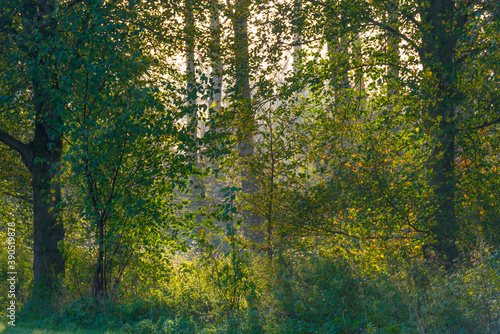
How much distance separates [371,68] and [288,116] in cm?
224

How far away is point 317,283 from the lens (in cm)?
740

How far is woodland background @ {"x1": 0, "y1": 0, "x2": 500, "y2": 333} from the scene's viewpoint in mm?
6945

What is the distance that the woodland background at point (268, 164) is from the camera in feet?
22.8

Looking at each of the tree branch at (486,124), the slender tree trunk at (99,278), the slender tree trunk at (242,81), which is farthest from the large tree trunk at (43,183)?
the tree branch at (486,124)

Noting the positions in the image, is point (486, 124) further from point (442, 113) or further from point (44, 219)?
point (44, 219)

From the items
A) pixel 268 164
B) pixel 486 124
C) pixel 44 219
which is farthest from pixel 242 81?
pixel 44 219

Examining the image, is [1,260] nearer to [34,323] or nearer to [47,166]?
[47,166]

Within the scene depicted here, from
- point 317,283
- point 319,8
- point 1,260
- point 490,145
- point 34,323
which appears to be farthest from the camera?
point 1,260

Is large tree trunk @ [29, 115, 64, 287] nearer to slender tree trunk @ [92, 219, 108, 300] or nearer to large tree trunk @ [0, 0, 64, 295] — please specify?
large tree trunk @ [0, 0, 64, 295]

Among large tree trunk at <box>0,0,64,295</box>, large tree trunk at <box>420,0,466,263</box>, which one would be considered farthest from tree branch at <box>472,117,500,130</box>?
large tree trunk at <box>0,0,64,295</box>

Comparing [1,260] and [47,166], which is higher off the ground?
[47,166]

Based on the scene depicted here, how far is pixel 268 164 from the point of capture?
10.3 metres

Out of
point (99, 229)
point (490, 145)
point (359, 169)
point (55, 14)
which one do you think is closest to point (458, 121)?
point (490, 145)

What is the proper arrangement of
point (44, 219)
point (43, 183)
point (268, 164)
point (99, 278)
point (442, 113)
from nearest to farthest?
1. point (99, 278)
2. point (442, 113)
3. point (43, 183)
4. point (44, 219)
5. point (268, 164)
